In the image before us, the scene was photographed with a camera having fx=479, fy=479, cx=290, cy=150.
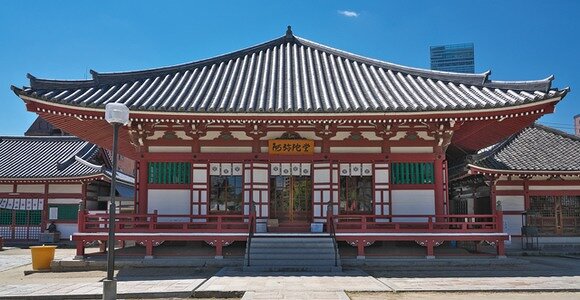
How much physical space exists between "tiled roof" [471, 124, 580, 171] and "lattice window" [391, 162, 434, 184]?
4572 millimetres

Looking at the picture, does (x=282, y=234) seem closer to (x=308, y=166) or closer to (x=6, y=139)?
(x=308, y=166)

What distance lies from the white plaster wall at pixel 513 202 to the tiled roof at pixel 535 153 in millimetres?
1646

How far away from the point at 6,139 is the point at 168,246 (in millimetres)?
22855

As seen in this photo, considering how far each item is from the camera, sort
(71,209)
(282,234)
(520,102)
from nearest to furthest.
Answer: (520,102), (282,234), (71,209)

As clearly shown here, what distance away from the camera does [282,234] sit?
15195 mm

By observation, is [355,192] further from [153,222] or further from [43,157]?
[43,157]

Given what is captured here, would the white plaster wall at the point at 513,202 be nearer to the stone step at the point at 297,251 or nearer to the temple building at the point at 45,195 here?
the stone step at the point at 297,251

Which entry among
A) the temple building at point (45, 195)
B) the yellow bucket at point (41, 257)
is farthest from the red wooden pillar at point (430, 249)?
the temple building at point (45, 195)

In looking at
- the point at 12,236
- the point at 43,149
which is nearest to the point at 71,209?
the point at 12,236

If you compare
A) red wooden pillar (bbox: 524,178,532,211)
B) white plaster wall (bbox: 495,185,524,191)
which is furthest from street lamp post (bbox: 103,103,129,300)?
red wooden pillar (bbox: 524,178,532,211)

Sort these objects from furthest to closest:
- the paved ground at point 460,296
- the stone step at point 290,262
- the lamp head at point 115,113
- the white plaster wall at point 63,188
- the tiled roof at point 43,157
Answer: the white plaster wall at point 63,188 < the tiled roof at point 43,157 < the stone step at point 290,262 < the paved ground at point 460,296 < the lamp head at point 115,113

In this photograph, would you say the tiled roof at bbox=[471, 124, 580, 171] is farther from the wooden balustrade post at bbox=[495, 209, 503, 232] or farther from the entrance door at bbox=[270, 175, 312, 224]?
the entrance door at bbox=[270, 175, 312, 224]

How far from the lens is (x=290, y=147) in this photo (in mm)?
16344

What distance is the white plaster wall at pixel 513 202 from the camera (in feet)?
70.8
